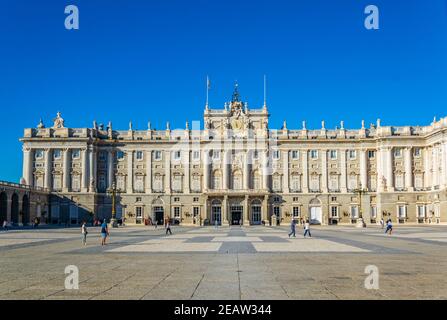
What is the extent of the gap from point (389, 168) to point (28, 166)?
62.0 meters

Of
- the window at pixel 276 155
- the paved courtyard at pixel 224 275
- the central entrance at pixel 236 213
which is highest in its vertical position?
the window at pixel 276 155

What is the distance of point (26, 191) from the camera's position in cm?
8312

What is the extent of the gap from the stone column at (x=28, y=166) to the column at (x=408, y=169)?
64.4 meters

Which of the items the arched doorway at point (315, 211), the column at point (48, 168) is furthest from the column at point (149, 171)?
the arched doorway at point (315, 211)

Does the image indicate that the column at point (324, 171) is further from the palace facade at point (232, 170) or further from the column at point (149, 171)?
the column at point (149, 171)

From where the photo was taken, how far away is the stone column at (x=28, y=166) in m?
95.2

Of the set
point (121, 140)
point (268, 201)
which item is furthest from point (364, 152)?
point (121, 140)

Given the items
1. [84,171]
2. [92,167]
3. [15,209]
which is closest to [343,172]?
[92,167]

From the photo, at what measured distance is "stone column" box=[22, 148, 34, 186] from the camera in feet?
313

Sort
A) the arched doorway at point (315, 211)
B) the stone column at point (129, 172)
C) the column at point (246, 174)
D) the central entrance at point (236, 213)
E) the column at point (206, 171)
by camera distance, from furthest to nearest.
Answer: the stone column at point (129, 172), the column at point (206, 171), the column at point (246, 174), the arched doorway at point (315, 211), the central entrance at point (236, 213)

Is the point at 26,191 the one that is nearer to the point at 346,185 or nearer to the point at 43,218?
the point at 43,218

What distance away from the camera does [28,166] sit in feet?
312

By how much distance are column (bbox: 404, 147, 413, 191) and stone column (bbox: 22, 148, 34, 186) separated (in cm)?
6442

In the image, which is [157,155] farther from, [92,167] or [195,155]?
[92,167]
